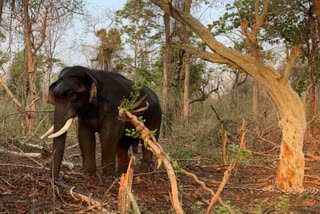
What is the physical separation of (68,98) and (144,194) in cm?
176

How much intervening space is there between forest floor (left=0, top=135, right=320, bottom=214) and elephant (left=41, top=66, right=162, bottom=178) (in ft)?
1.21

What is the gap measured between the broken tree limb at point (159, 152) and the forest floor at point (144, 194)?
78 centimetres

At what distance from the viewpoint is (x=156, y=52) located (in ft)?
89.1

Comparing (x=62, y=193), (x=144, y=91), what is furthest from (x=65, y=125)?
(x=144, y=91)

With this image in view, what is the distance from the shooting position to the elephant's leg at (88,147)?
322 inches

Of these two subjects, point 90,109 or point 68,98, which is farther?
point 90,109

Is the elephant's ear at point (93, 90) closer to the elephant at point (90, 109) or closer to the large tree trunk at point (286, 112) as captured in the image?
the elephant at point (90, 109)

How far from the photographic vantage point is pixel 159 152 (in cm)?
464

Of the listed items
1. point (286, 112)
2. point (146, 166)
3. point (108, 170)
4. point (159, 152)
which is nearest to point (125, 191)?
point (159, 152)

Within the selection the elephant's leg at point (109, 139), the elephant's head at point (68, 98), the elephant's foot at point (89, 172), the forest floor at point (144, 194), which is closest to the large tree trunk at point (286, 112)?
the forest floor at point (144, 194)

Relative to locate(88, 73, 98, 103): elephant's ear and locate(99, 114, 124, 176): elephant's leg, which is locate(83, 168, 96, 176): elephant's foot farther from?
locate(88, 73, 98, 103): elephant's ear

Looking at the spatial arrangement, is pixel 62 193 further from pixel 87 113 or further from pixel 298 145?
pixel 298 145

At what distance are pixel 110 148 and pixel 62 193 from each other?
1.98 m

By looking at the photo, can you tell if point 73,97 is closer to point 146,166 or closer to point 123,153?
point 123,153
